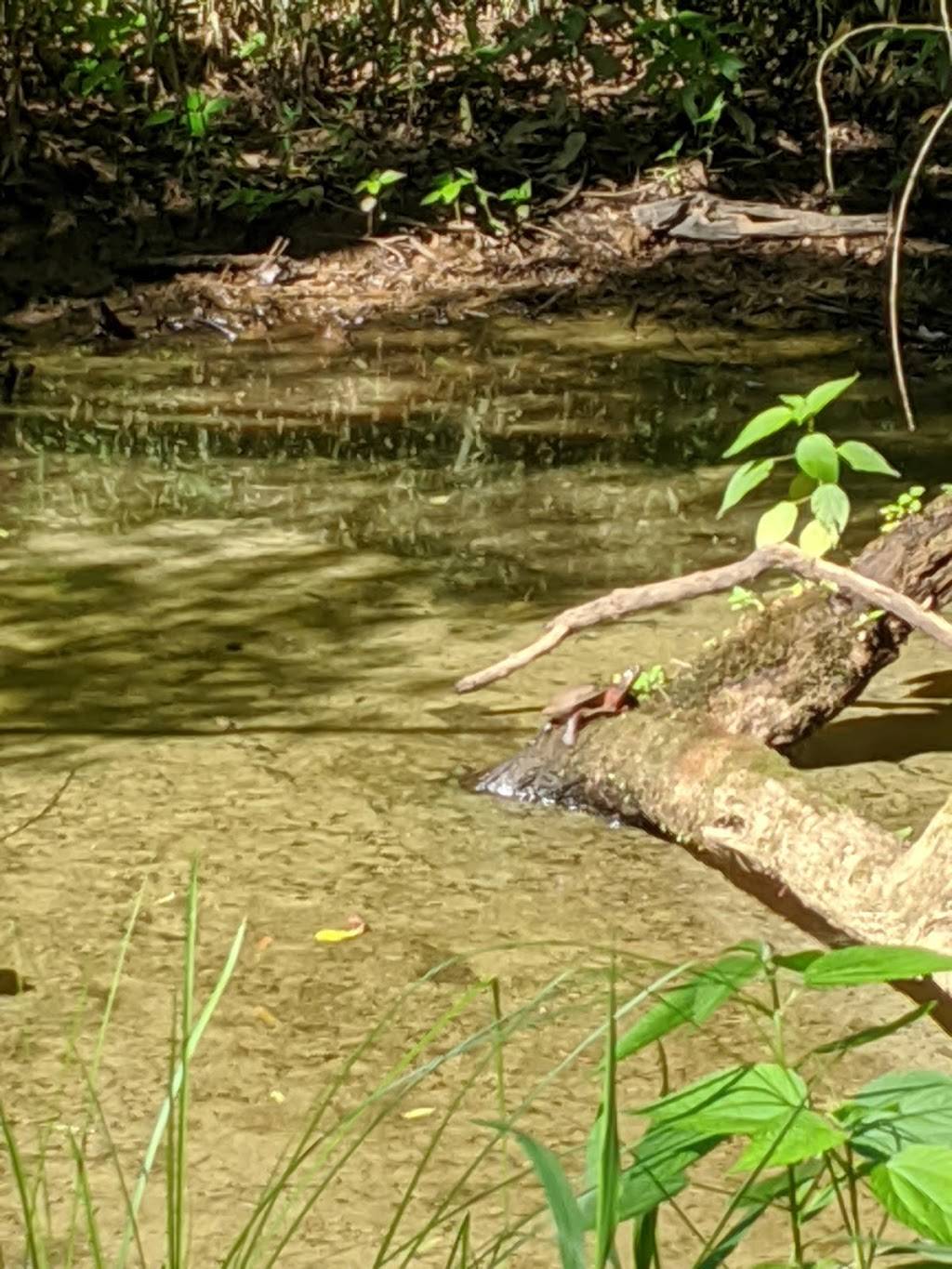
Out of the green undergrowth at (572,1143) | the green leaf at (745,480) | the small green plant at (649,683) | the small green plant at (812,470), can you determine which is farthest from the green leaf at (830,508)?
the green undergrowth at (572,1143)

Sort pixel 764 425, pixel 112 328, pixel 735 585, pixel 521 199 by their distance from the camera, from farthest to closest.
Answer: pixel 521 199 < pixel 112 328 < pixel 735 585 < pixel 764 425

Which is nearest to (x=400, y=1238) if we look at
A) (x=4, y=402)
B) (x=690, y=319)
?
(x=4, y=402)

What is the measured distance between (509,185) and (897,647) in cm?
528

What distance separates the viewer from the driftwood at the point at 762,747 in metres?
2.78

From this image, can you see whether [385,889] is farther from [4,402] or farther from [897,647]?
[4,402]

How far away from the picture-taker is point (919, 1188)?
0.97m

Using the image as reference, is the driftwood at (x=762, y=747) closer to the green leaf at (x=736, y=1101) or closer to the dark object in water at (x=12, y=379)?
the green leaf at (x=736, y=1101)

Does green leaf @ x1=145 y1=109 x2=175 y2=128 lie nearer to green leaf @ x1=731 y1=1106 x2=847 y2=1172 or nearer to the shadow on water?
the shadow on water

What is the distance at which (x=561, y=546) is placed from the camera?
451 cm

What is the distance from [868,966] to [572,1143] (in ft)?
4.31

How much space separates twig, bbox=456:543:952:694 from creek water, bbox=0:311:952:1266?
1.01ft

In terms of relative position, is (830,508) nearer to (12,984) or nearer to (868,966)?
(12,984)

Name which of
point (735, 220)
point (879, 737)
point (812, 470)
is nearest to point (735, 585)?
point (812, 470)

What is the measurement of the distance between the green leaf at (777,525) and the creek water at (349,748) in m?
0.45
